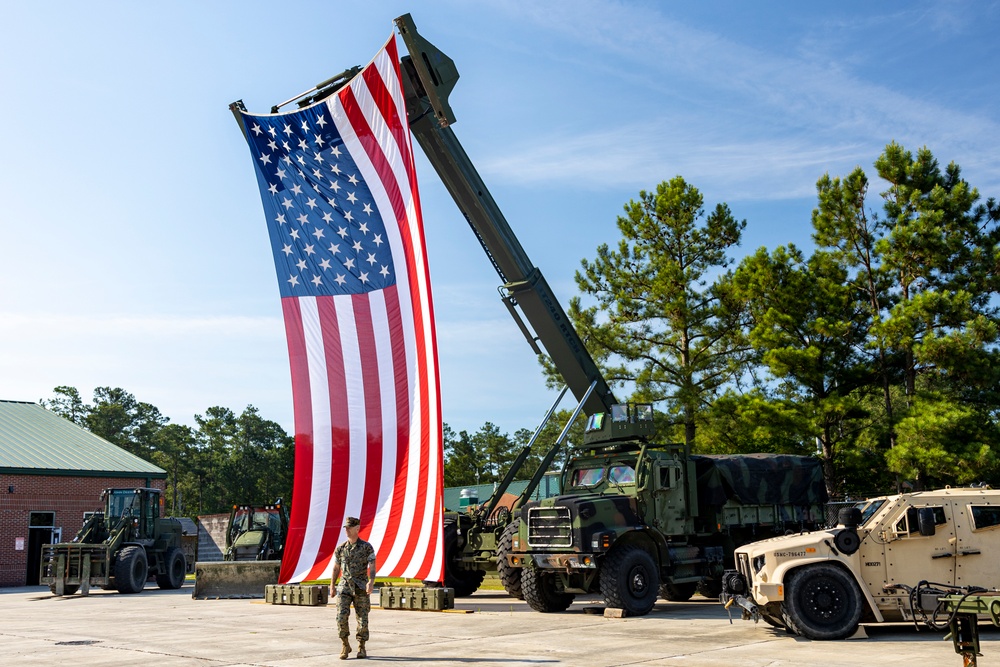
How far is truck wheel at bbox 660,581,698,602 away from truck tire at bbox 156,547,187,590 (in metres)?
14.2

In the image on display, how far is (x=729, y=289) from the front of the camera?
2830 cm

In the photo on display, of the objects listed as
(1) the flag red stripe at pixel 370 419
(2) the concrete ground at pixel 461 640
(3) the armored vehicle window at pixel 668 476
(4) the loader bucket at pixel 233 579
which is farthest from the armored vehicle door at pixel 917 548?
(4) the loader bucket at pixel 233 579

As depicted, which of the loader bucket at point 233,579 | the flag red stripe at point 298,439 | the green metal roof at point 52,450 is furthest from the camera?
the green metal roof at point 52,450

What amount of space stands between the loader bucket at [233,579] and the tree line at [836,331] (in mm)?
9191

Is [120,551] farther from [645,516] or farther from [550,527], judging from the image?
[645,516]

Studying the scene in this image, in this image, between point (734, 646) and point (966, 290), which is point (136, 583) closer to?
point (734, 646)

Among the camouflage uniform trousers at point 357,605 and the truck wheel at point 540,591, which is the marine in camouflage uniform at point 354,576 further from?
the truck wheel at point 540,591

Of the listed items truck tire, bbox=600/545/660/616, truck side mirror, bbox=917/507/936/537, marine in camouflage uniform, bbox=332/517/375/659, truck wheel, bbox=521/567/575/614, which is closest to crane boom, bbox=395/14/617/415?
truck wheel, bbox=521/567/575/614

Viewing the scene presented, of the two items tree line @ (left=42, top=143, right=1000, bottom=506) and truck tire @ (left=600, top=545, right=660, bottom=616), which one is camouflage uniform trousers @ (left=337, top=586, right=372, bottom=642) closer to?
truck tire @ (left=600, top=545, right=660, bottom=616)

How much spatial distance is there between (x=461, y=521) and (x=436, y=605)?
12.6ft

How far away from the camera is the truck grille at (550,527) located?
14695 millimetres

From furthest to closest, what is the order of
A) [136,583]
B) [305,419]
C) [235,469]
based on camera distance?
1. [235,469]
2. [136,583]
3. [305,419]

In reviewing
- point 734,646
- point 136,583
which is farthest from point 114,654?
point 136,583

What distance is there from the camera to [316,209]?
17109 millimetres
